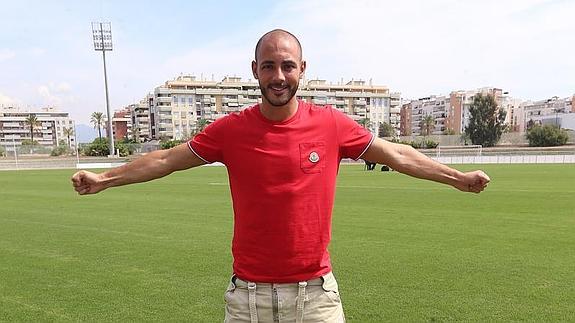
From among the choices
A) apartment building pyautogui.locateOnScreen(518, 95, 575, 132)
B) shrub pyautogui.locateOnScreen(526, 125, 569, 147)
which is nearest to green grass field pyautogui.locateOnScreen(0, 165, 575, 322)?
shrub pyautogui.locateOnScreen(526, 125, 569, 147)

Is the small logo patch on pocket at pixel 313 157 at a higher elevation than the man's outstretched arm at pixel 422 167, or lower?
higher

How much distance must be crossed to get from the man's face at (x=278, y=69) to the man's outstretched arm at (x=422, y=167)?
24.5 inches

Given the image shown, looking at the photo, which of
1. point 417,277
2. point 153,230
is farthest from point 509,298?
point 153,230

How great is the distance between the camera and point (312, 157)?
244cm

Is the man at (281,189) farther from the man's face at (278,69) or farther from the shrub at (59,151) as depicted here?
the shrub at (59,151)

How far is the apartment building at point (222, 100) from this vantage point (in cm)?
11612

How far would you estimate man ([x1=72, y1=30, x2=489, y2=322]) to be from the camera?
2.40 meters

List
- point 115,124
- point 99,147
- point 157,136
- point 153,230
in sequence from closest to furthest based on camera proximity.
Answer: point 153,230
point 99,147
point 157,136
point 115,124

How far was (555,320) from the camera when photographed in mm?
4383

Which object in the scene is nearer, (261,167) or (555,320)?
(261,167)

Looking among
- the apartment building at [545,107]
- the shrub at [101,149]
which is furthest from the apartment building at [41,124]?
the apartment building at [545,107]

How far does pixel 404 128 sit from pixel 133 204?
165025 millimetres

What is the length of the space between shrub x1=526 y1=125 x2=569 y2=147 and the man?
2763 inches

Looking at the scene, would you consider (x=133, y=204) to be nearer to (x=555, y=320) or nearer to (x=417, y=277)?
(x=417, y=277)
